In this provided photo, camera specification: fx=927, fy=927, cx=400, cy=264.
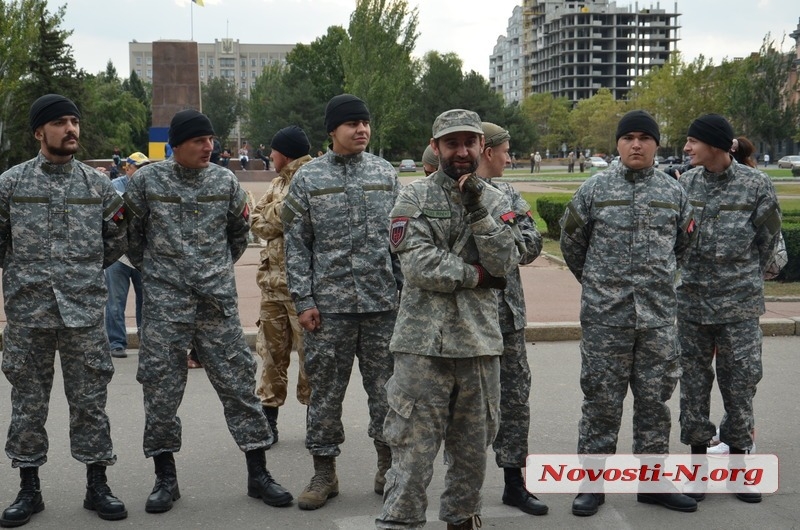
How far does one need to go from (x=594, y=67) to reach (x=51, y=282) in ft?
579

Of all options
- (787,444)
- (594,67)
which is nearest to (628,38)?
(594,67)

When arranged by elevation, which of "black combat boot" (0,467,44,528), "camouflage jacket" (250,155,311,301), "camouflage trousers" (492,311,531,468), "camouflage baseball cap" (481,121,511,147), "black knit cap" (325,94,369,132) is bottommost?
"black combat boot" (0,467,44,528)

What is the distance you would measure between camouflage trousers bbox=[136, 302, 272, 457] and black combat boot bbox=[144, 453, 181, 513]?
7cm

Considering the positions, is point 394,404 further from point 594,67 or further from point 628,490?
point 594,67

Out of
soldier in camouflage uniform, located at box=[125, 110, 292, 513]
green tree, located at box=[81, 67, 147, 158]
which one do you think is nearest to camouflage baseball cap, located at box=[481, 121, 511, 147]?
soldier in camouflage uniform, located at box=[125, 110, 292, 513]

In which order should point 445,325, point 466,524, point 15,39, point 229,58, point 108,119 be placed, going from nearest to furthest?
point 445,325 < point 466,524 < point 15,39 < point 108,119 < point 229,58

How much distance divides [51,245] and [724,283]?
3.65 metres

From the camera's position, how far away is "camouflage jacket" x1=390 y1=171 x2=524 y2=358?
12.6 feet

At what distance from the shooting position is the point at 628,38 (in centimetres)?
17512

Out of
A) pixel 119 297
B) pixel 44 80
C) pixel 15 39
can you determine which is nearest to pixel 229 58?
pixel 44 80

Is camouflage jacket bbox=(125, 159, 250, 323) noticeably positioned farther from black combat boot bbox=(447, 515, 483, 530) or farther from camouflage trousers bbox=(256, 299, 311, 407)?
black combat boot bbox=(447, 515, 483, 530)

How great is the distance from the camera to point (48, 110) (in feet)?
15.9

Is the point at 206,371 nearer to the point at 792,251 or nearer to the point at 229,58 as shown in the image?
the point at 792,251

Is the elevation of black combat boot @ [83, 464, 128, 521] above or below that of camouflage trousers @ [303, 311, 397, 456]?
below
